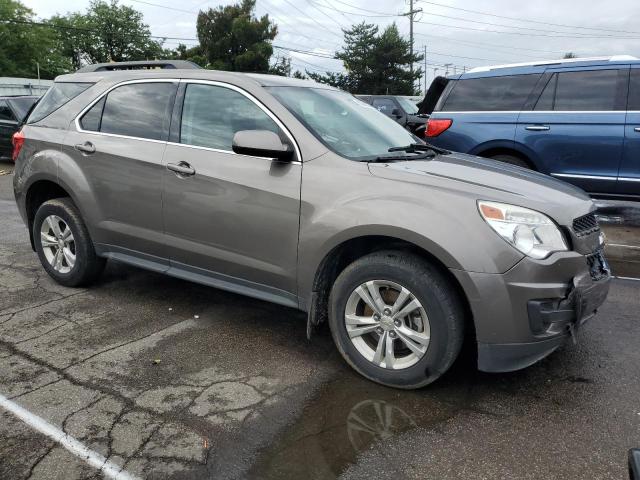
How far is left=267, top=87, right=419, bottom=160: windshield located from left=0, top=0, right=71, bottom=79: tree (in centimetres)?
6814

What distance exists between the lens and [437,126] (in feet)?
23.9

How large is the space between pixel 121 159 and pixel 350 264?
6.39ft

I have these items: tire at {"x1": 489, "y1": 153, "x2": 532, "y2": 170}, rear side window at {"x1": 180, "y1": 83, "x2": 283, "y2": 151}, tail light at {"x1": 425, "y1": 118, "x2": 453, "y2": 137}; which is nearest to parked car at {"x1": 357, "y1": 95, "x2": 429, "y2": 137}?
tail light at {"x1": 425, "y1": 118, "x2": 453, "y2": 137}

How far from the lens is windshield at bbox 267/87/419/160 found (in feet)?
11.7

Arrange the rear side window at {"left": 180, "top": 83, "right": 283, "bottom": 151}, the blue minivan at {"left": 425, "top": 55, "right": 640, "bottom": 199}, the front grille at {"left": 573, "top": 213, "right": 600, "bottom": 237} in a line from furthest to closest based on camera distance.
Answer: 1. the blue minivan at {"left": 425, "top": 55, "right": 640, "bottom": 199}
2. the rear side window at {"left": 180, "top": 83, "right": 283, "bottom": 151}
3. the front grille at {"left": 573, "top": 213, "right": 600, "bottom": 237}

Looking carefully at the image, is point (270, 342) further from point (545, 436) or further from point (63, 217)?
point (63, 217)

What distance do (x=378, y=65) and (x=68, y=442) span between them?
60.4m

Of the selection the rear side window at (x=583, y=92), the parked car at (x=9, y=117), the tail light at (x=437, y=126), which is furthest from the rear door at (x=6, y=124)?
the rear side window at (x=583, y=92)

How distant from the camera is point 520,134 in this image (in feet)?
22.3

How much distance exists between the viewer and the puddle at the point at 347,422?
8.24 ft

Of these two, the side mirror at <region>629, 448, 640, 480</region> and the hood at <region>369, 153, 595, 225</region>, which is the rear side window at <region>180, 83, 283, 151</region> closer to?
the hood at <region>369, 153, 595, 225</region>

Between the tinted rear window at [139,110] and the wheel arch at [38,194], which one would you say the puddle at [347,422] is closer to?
the tinted rear window at [139,110]

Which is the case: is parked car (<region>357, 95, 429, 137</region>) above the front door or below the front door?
above

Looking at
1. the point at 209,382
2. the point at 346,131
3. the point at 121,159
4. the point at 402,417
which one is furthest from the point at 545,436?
the point at 121,159
